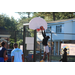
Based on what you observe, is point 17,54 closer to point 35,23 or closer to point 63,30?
point 35,23

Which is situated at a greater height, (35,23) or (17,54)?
(35,23)

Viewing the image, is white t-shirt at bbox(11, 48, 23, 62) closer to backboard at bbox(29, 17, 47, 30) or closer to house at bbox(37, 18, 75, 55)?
backboard at bbox(29, 17, 47, 30)

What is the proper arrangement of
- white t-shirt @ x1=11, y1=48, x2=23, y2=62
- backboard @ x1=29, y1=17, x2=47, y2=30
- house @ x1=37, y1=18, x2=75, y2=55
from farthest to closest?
house @ x1=37, y1=18, x2=75, y2=55 < backboard @ x1=29, y1=17, x2=47, y2=30 < white t-shirt @ x1=11, y1=48, x2=23, y2=62

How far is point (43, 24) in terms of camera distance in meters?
8.60

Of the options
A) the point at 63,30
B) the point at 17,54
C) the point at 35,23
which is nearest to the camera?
the point at 17,54

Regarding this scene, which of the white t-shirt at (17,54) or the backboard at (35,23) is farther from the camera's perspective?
the backboard at (35,23)

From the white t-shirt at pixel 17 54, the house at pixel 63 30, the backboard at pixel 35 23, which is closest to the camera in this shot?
the white t-shirt at pixel 17 54

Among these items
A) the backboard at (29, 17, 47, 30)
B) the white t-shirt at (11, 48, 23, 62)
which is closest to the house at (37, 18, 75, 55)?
the backboard at (29, 17, 47, 30)

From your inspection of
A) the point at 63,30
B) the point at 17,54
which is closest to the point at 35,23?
the point at 17,54

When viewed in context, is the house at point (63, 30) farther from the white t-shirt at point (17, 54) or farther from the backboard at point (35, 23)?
the white t-shirt at point (17, 54)

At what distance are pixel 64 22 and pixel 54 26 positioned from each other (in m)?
1.90

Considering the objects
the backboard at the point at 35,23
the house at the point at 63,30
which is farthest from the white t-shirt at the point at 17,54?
the house at the point at 63,30
